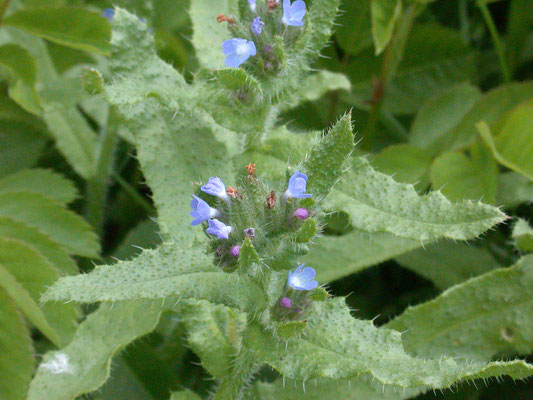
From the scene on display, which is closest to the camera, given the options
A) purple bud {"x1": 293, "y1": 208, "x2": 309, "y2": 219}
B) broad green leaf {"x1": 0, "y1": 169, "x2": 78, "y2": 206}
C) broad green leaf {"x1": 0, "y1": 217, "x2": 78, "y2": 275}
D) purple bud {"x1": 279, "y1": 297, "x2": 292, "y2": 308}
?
purple bud {"x1": 293, "y1": 208, "x2": 309, "y2": 219}

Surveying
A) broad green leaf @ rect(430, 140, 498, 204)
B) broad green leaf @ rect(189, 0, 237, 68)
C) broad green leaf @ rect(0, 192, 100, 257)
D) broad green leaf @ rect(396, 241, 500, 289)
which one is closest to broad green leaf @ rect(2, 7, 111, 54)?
broad green leaf @ rect(189, 0, 237, 68)

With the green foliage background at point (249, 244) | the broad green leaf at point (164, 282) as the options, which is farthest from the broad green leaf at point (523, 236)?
the broad green leaf at point (164, 282)

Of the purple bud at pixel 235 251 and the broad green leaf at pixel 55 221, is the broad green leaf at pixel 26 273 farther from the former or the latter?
the purple bud at pixel 235 251

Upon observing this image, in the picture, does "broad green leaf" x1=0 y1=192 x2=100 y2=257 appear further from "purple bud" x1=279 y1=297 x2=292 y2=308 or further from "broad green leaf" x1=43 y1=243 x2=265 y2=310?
"purple bud" x1=279 y1=297 x2=292 y2=308

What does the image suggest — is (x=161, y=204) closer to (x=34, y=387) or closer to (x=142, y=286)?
(x=142, y=286)

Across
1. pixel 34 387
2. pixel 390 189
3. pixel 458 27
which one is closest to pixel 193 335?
pixel 34 387

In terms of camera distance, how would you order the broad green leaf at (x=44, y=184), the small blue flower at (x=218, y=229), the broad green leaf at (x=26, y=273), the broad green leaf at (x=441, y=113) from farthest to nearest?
the broad green leaf at (x=441, y=113) → the broad green leaf at (x=44, y=184) → the broad green leaf at (x=26, y=273) → the small blue flower at (x=218, y=229)

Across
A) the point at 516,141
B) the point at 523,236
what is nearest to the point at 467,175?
the point at 516,141
